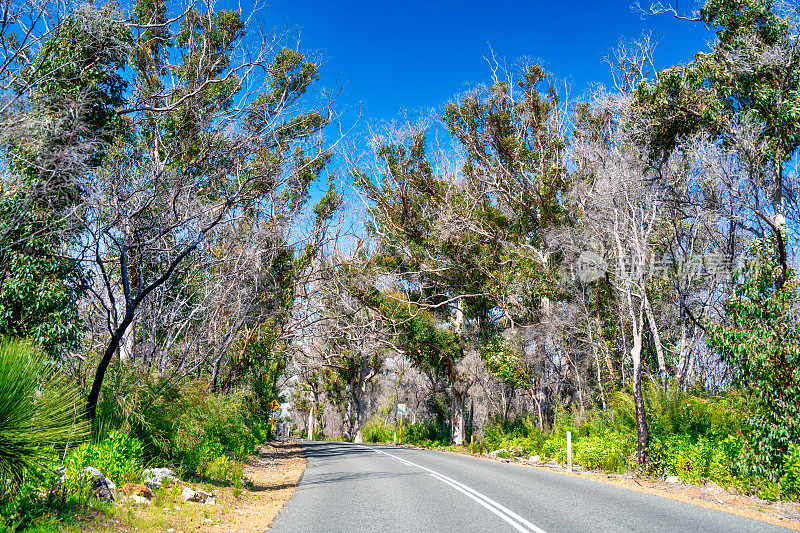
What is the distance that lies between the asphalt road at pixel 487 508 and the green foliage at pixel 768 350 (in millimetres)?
2868

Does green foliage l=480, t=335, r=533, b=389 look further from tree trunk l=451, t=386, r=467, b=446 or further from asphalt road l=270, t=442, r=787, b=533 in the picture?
asphalt road l=270, t=442, r=787, b=533

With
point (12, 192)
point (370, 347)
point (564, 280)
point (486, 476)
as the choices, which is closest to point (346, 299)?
point (370, 347)

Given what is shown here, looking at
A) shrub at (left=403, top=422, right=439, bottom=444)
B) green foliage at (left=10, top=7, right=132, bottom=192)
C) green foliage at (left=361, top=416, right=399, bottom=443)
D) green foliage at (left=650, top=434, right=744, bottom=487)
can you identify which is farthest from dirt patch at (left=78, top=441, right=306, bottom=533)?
green foliage at (left=361, top=416, right=399, bottom=443)

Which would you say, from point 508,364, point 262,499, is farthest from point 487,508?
point 508,364

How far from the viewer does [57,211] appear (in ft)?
33.8

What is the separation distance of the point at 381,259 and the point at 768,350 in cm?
1954

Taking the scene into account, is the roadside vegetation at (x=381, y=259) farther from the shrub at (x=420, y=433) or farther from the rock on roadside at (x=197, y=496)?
the shrub at (x=420, y=433)

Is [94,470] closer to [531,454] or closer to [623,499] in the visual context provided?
[623,499]

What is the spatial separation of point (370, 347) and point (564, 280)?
38.4ft

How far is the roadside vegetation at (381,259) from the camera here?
9.02 metres

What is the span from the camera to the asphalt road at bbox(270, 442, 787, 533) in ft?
20.6

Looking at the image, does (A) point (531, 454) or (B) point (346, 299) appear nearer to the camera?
(A) point (531, 454)

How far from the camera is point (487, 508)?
7.38m

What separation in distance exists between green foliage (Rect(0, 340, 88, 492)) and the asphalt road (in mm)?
2836
